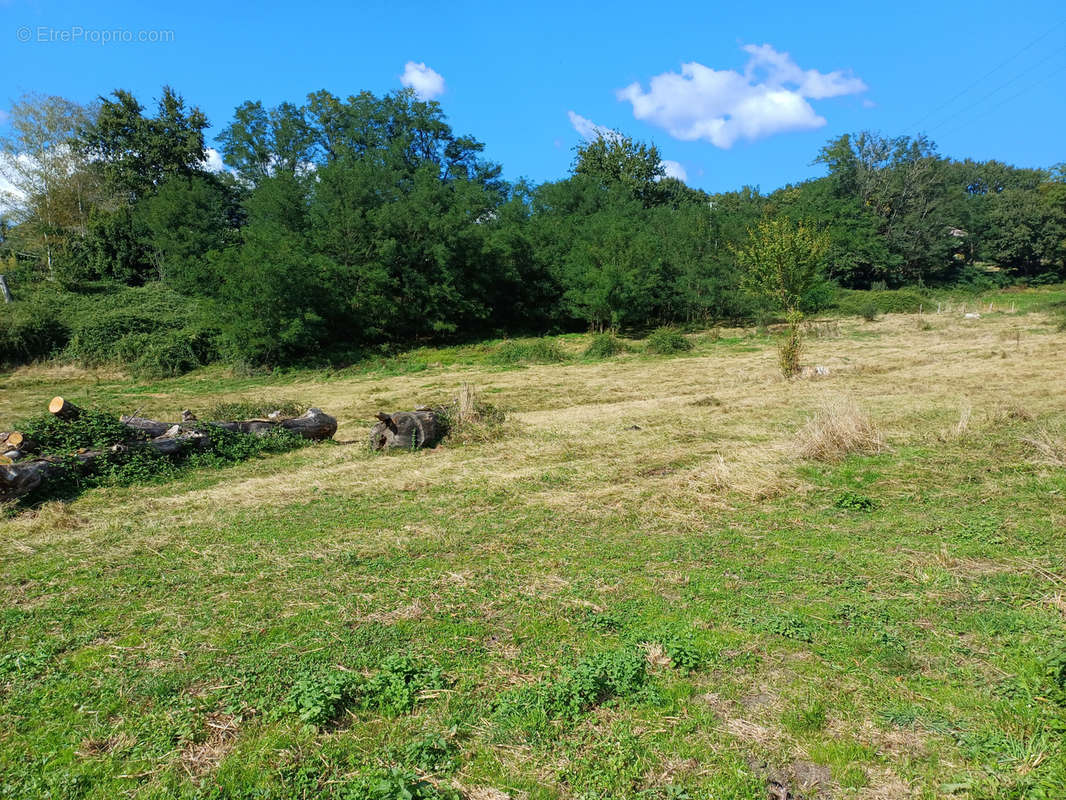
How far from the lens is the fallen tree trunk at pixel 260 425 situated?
9.10 metres

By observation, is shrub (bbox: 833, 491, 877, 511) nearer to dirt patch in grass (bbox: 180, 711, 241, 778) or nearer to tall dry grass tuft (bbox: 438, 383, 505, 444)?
tall dry grass tuft (bbox: 438, 383, 505, 444)

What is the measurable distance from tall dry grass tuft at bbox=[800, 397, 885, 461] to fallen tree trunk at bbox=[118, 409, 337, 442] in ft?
25.5

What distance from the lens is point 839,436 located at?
8.03 m

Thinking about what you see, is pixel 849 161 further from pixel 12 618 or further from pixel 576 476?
pixel 12 618

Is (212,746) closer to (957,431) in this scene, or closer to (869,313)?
(957,431)

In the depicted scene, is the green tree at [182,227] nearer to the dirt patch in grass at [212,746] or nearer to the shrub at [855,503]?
the dirt patch in grass at [212,746]

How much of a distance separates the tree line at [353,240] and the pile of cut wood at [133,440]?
12.5 m

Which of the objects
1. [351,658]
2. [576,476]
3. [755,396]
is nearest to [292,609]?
[351,658]

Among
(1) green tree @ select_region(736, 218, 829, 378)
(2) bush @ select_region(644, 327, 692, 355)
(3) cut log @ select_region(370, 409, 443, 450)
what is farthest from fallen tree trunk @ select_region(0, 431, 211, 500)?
(2) bush @ select_region(644, 327, 692, 355)

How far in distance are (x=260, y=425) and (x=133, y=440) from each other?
1.83 m

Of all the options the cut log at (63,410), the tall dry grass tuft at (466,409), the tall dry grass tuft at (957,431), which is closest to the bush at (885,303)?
the tall dry grass tuft at (957,431)

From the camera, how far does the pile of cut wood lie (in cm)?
719

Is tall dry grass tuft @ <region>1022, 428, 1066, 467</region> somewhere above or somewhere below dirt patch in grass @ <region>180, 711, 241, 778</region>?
above

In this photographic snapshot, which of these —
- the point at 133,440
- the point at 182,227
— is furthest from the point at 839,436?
the point at 182,227
